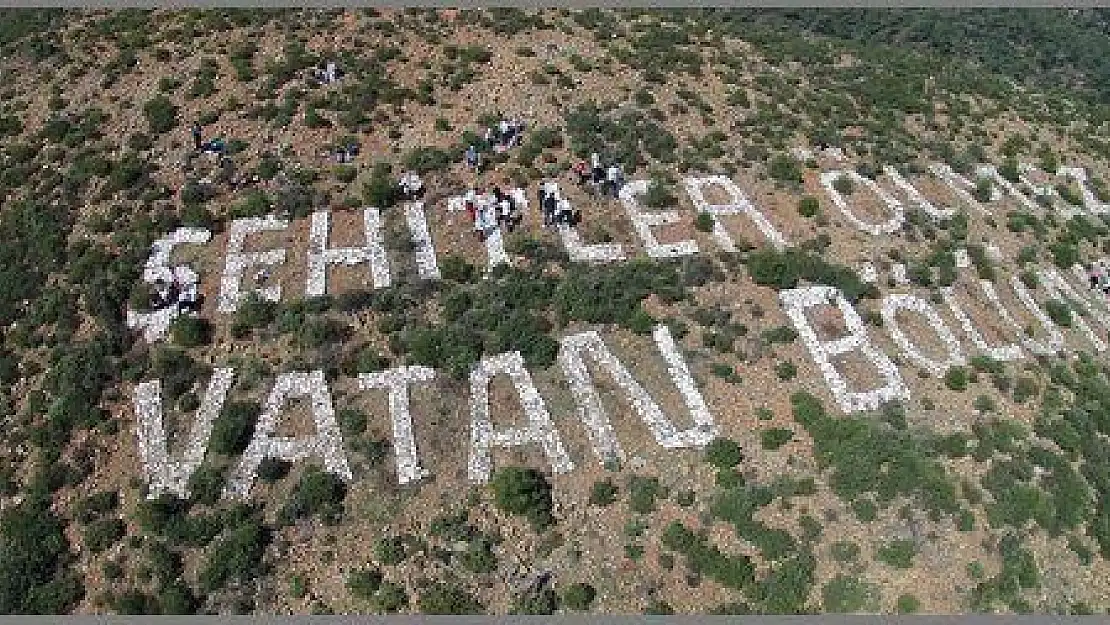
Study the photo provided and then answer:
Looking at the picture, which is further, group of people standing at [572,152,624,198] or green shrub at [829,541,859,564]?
group of people standing at [572,152,624,198]

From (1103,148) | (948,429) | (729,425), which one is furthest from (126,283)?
(1103,148)


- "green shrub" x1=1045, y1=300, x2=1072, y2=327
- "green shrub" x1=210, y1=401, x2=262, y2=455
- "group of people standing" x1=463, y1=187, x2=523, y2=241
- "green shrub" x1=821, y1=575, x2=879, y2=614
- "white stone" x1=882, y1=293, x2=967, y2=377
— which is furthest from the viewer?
"green shrub" x1=1045, y1=300, x2=1072, y2=327

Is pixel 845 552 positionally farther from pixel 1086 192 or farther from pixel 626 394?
pixel 1086 192

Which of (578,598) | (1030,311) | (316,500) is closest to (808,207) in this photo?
(1030,311)

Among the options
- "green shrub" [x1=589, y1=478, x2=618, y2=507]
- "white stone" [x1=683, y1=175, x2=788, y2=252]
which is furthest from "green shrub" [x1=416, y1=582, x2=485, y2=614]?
"white stone" [x1=683, y1=175, x2=788, y2=252]

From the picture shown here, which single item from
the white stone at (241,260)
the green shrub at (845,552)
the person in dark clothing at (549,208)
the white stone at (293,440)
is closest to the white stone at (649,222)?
the person in dark clothing at (549,208)

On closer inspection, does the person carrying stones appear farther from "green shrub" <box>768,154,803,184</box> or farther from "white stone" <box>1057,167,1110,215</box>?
"white stone" <box>1057,167,1110,215</box>

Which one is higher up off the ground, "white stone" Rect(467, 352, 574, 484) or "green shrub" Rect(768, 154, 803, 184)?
"green shrub" Rect(768, 154, 803, 184)

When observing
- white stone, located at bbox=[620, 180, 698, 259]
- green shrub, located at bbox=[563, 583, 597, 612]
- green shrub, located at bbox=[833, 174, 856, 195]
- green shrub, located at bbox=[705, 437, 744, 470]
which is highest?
white stone, located at bbox=[620, 180, 698, 259]
